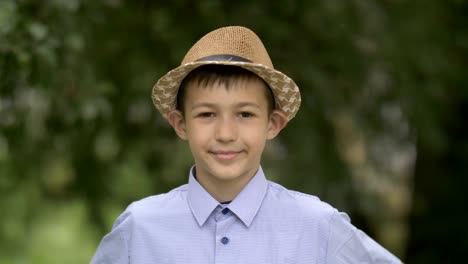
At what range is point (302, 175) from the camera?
5.84 m

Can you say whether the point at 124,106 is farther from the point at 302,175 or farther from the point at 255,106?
the point at 255,106

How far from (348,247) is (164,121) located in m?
3.21

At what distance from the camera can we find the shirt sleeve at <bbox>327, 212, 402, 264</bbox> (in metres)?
2.90

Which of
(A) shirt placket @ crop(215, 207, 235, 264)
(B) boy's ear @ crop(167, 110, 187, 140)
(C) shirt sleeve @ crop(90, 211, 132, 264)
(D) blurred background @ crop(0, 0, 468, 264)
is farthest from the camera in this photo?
(D) blurred background @ crop(0, 0, 468, 264)

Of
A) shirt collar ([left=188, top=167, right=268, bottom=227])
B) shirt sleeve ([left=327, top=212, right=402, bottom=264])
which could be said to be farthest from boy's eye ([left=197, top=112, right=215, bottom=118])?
shirt sleeve ([left=327, top=212, right=402, bottom=264])

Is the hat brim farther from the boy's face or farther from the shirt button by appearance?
the shirt button

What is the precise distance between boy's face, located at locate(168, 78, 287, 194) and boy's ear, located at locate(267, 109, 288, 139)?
91mm

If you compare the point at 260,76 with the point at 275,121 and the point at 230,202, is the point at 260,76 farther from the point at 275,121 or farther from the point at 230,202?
the point at 230,202

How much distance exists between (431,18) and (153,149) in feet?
6.14

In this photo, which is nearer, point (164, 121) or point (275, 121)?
point (275, 121)

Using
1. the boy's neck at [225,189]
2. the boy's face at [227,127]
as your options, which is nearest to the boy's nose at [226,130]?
the boy's face at [227,127]

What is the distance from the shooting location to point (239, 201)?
291cm

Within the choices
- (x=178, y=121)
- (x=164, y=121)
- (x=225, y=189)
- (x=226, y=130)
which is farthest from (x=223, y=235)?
(x=164, y=121)

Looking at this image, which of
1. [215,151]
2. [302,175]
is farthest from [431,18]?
[215,151]
